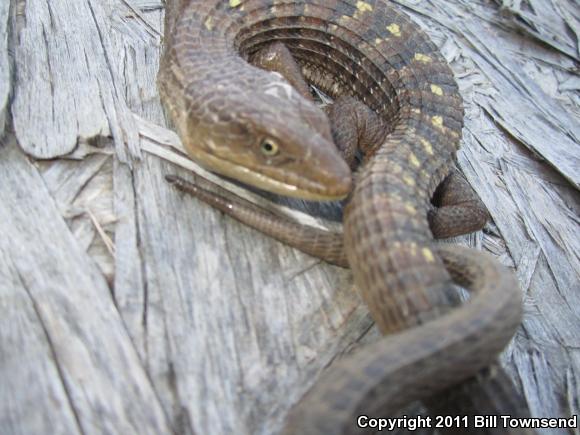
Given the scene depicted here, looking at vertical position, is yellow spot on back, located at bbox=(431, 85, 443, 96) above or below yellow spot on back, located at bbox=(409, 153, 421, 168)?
Result: above

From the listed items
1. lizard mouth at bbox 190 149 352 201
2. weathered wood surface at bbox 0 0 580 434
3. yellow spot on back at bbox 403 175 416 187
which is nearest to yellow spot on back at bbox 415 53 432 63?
weathered wood surface at bbox 0 0 580 434

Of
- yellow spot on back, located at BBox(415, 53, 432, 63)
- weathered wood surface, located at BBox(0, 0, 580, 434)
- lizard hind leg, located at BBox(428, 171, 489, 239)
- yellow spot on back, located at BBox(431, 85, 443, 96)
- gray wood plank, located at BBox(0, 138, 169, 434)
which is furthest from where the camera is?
yellow spot on back, located at BBox(415, 53, 432, 63)

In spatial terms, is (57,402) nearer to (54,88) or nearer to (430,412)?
(430,412)

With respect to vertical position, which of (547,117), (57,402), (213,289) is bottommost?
(57,402)

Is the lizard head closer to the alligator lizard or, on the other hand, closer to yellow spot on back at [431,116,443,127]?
the alligator lizard

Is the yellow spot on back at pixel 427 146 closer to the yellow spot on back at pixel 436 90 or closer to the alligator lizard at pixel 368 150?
the alligator lizard at pixel 368 150

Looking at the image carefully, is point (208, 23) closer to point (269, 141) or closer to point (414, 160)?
point (269, 141)

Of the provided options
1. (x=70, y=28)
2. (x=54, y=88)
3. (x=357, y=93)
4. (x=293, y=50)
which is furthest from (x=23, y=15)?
(x=357, y=93)

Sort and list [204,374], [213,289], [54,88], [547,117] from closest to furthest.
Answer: [204,374] < [213,289] < [54,88] < [547,117]
